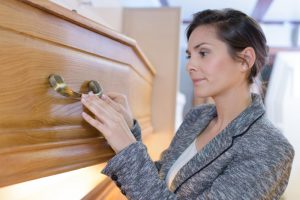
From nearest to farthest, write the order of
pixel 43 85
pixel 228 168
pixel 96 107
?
pixel 43 85, pixel 96 107, pixel 228 168

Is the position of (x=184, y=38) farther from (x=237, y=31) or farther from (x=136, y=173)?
(x=136, y=173)

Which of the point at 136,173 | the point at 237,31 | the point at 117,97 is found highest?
the point at 237,31

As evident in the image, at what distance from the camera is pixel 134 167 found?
65 cm

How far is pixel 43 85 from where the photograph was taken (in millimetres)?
473

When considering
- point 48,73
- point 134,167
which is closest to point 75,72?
point 48,73

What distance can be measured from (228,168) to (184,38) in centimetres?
280

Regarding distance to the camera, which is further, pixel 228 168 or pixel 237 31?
pixel 237 31

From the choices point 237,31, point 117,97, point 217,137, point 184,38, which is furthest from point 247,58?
point 184,38

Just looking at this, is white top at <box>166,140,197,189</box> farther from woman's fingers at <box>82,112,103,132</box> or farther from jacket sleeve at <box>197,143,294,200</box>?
woman's fingers at <box>82,112,103,132</box>

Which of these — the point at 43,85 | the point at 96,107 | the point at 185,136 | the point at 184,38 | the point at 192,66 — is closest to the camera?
the point at 43,85

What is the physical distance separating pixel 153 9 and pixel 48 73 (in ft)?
4.12

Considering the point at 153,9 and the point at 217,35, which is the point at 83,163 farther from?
the point at 153,9

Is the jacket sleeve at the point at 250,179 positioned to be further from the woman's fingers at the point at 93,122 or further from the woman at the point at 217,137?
the woman's fingers at the point at 93,122

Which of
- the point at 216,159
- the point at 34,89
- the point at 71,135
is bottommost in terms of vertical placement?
the point at 216,159
